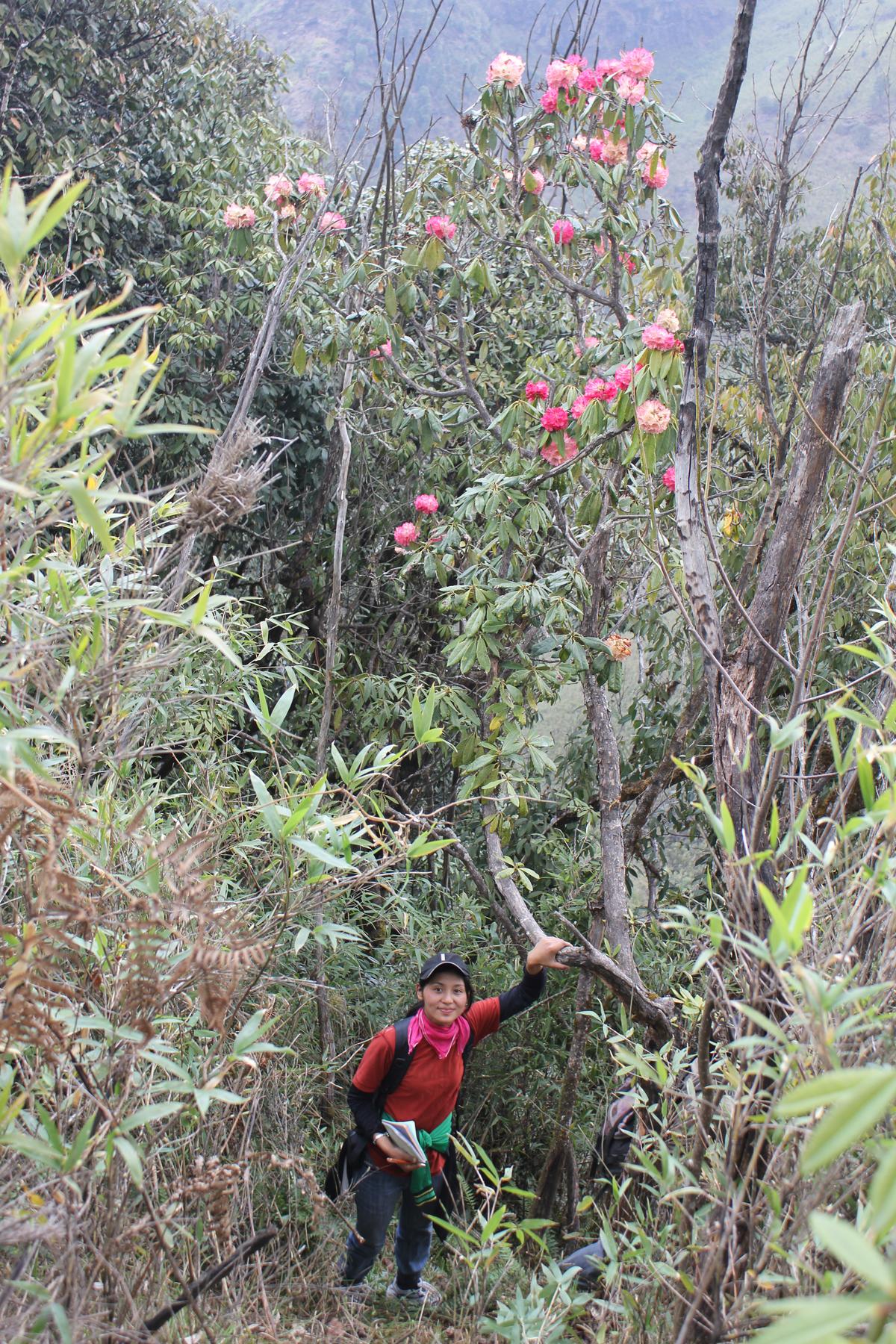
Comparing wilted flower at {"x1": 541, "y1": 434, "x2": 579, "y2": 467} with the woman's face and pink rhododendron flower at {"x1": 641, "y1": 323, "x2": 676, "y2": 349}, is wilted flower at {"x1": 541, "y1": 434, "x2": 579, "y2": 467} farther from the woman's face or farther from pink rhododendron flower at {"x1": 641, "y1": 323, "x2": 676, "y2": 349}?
the woman's face

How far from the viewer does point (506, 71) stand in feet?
10.5

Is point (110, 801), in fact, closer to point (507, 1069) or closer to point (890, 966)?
point (890, 966)

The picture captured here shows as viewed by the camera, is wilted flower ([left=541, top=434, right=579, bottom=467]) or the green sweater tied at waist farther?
wilted flower ([left=541, top=434, right=579, bottom=467])

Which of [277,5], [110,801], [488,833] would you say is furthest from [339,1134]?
[277,5]

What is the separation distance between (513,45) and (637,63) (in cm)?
1087

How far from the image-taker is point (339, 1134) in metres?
3.33

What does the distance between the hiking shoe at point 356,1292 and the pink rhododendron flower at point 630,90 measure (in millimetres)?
3311

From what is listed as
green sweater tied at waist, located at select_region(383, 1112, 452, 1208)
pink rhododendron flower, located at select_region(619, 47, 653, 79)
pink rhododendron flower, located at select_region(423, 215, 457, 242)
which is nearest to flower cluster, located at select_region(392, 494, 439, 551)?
pink rhododendron flower, located at select_region(423, 215, 457, 242)

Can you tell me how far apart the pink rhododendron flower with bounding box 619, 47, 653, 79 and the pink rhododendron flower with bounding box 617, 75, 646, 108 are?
17 mm

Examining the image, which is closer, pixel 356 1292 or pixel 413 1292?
pixel 356 1292

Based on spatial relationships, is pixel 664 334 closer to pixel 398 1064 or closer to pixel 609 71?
pixel 609 71

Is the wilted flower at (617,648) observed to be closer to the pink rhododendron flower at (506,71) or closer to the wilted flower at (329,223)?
the wilted flower at (329,223)

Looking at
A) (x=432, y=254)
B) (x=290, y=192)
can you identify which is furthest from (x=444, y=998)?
(x=290, y=192)

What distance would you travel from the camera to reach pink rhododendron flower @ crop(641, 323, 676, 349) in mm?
2668
